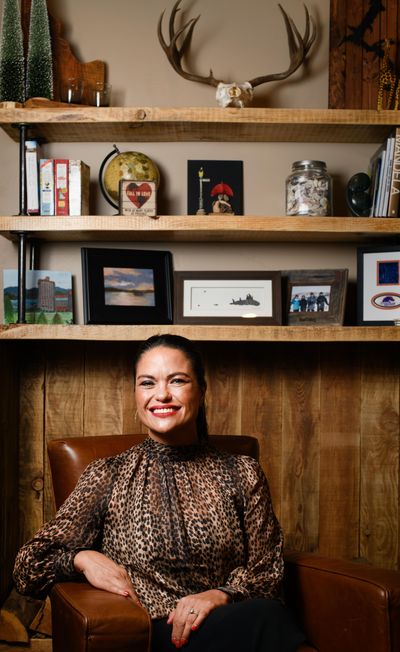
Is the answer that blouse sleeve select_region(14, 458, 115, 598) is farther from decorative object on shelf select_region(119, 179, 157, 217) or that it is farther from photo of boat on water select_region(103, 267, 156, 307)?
decorative object on shelf select_region(119, 179, 157, 217)

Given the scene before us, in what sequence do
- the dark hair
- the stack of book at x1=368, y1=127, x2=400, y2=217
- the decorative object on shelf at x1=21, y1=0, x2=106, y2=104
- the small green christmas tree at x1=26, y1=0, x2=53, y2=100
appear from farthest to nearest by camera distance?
the decorative object on shelf at x1=21, y1=0, x2=106, y2=104
the small green christmas tree at x1=26, y1=0, x2=53, y2=100
the stack of book at x1=368, y1=127, x2=400, y2=217
the dark hair

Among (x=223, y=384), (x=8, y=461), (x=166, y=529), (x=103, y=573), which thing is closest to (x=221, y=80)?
(x=223, y=384)

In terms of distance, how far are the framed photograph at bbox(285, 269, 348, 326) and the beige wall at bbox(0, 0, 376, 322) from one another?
0.40 feet

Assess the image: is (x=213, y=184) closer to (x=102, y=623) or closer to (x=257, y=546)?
(x=257, y=546)

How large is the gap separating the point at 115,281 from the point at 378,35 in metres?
1.35

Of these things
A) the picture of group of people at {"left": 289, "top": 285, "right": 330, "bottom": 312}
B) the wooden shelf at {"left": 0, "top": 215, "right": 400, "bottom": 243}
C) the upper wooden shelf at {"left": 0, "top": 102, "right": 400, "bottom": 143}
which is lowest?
the picture of group of people at {"left": 289, "top": 285, "right": 330, "bottom": 312}

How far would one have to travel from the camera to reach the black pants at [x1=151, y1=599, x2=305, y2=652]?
5.03 ft

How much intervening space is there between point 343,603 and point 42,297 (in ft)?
4.91

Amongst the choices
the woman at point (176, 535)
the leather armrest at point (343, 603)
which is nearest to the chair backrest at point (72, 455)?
the woman at point (176, 535)

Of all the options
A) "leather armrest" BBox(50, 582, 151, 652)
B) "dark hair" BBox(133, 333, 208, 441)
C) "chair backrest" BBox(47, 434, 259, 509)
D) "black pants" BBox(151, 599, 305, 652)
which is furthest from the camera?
"chair backrest" BBox(47, 434, 259, 509)

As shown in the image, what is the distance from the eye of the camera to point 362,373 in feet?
8.83

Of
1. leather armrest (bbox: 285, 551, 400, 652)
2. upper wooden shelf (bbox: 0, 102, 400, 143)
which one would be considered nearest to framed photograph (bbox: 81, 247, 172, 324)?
upper wooden shelf (bbox: 0, 102, 400, 143)

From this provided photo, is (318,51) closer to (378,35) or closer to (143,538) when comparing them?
(378,35)

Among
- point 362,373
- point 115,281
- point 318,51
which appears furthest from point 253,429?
point 318,51
